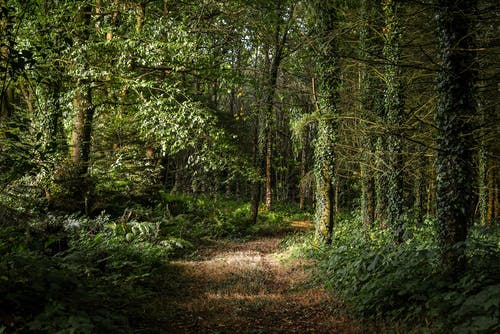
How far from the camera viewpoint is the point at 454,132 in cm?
548

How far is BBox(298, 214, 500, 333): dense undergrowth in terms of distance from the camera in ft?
13.5

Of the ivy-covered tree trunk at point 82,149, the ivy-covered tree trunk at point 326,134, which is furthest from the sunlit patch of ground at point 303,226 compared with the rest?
the ivy-covered tree trunk at point 82,149

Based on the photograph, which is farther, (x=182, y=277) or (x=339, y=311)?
(x=182, y=277)

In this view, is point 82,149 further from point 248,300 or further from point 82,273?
point 248,300

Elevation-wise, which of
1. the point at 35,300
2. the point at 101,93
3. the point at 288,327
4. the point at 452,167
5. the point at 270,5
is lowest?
the point at 288,327

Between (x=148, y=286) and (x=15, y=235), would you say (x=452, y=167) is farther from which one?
(x=15, y=235)

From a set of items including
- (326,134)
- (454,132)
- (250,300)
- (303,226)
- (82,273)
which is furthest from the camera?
(303,226)

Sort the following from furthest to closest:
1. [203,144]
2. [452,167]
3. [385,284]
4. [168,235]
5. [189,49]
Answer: [168,235]
[203,144]
[189,49]
[385,284]
[452,167]

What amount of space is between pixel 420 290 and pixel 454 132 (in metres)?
2.46

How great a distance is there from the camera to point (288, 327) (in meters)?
5.80

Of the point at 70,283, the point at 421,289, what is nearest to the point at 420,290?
the point at 421,289

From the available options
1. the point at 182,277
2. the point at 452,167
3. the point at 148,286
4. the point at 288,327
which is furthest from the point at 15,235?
the point at 452,167

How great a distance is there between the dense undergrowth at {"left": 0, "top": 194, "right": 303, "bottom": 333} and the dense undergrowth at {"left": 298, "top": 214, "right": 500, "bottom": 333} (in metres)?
3.51

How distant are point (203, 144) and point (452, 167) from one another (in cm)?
750
